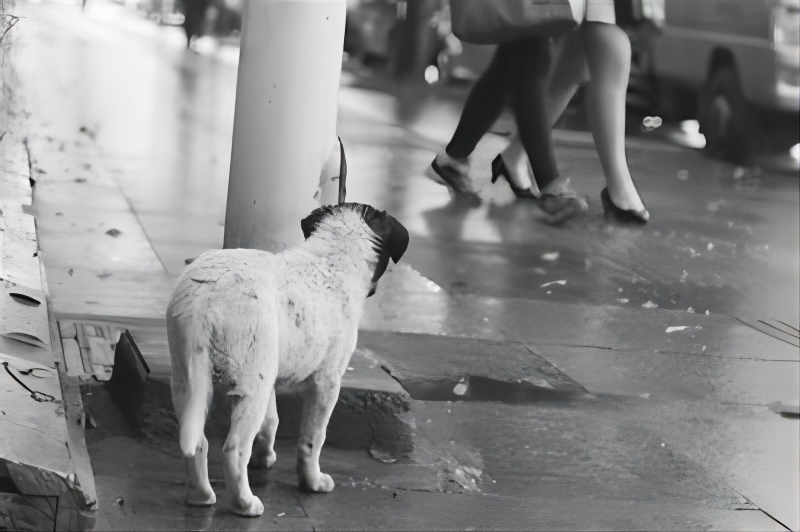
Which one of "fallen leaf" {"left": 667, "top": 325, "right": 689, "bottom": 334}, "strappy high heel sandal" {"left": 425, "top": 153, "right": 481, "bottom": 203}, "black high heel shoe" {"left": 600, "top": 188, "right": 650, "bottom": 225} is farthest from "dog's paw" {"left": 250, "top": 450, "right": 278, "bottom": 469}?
"fallen leaf" {"left": 667, "top": 325, "right": 689, "bottom": 334}

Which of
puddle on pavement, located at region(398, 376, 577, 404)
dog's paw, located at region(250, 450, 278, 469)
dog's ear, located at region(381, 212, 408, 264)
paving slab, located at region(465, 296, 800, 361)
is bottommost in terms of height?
paving slab, located at region(465, 296, 800, 361)

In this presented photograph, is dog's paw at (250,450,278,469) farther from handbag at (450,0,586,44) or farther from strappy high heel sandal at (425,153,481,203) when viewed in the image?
handbag at (450,0,586,44)

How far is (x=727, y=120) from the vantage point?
5.65m

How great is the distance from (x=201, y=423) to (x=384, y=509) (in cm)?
84

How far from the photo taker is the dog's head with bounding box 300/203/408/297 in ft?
12.4

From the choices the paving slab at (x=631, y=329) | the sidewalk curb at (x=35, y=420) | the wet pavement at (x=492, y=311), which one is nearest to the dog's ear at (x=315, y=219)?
the wet pavement at (x=492, y=311)

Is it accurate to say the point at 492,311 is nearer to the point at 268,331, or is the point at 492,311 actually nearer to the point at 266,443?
the point at 266,443

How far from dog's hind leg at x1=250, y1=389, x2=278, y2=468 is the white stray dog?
14 mm

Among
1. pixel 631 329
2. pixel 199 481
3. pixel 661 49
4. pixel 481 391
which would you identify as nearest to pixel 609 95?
pixel 661 49

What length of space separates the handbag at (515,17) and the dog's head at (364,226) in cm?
→ 139

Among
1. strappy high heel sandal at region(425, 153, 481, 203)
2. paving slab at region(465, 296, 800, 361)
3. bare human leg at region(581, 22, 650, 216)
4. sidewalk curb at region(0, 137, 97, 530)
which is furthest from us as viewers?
paving slab at region(465, 296, 800, 361)

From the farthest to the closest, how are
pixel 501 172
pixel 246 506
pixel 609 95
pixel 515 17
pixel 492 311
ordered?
pixel 492 311
pixel 501 172
pixel 609 95
pixel 515 17
pixel 246 506

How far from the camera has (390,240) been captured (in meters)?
3.80

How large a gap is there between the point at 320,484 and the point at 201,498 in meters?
0.49
